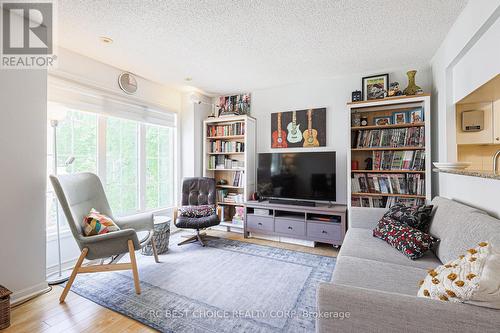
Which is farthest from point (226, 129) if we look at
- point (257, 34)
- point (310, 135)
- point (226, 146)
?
point (257, 34)

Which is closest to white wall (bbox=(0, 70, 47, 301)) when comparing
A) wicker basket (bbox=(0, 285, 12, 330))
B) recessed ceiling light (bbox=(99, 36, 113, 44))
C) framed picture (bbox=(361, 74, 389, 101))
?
→ wicker basket (bbox=(0, 285, 12, 330))

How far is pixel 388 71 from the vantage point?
3.07m

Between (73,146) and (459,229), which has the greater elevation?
(73,146)

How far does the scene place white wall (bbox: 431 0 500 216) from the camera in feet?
5.02

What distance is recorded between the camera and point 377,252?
1733 millimetres

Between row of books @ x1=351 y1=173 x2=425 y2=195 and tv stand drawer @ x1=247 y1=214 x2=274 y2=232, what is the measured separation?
122cm

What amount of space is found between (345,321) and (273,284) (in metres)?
1.30

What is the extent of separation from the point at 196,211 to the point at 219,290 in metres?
1.31

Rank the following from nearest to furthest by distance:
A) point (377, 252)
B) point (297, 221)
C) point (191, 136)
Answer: point (377, 252) < point (297, 221) < point (191, 136)

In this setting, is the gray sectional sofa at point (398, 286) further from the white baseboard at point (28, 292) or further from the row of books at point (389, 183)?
the white baseboard at point (28, 292)

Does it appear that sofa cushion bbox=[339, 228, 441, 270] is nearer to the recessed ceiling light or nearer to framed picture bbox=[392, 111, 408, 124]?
framed picture bbox=[392, 111, 408, 124]

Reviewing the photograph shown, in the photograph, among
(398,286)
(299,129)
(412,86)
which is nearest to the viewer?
(398,286)

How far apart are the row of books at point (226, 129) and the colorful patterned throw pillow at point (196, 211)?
4.35 feet

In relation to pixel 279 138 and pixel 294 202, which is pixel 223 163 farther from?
pixel 294 202
